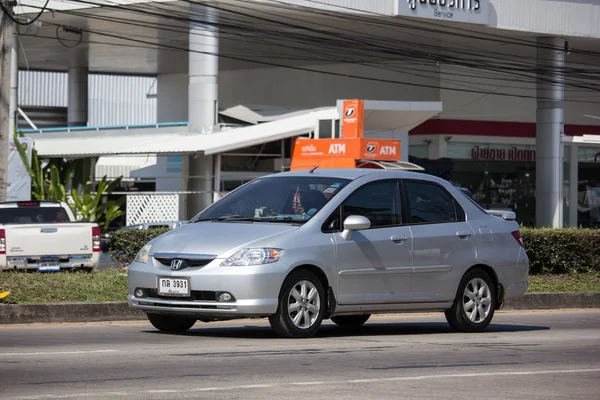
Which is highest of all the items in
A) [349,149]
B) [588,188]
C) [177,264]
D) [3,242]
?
[349,149]

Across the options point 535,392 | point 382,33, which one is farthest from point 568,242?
point 382,33

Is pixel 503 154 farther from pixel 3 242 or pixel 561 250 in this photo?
pixel 3 242

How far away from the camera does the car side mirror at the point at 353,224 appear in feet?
38.6

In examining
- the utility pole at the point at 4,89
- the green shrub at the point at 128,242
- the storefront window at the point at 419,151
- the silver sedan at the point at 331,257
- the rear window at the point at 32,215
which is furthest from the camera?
the storefront window at the point at 419,151

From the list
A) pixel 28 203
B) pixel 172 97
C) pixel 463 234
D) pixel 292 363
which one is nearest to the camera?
pixel 292 363

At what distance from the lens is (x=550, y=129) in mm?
45406

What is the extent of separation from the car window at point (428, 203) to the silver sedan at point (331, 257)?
13 millimetres

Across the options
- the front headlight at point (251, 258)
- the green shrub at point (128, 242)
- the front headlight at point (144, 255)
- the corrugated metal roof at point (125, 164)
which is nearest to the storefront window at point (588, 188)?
the corrugated metal roof at point (125, 164)

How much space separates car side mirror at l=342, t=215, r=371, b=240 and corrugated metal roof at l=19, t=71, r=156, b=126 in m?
51.6

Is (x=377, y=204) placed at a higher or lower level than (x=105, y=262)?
higher

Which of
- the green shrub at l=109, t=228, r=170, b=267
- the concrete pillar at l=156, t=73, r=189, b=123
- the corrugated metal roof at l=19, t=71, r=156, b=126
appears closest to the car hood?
the green shrub at l=109, t=228, r=170, b=267

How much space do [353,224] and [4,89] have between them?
1054 centimetres

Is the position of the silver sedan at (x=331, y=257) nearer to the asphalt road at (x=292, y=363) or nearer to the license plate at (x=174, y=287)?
the license plate at (x=174, y=287)

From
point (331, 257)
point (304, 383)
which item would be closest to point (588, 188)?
point (331, 257)
